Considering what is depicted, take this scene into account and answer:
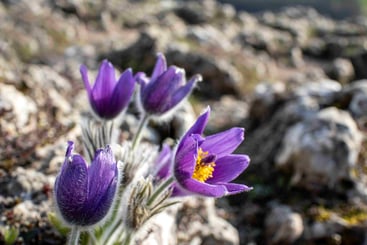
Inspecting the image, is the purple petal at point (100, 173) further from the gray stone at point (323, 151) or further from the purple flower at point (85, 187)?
the gray stone at point (323, 151)

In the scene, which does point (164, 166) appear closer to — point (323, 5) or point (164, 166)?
point (164, 166)

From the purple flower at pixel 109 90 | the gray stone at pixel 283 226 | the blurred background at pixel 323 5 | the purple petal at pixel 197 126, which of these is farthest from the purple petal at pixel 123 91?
the blurred background at pixel 323 5

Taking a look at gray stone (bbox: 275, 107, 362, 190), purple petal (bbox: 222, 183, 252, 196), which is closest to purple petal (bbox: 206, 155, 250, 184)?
purple petal (bbox: 222, 183, 252, 196)

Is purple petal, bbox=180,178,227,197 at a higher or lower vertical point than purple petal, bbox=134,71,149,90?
lower

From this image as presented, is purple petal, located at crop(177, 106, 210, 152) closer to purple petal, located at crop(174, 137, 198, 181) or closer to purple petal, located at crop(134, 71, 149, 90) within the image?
purple petal, located at crop(174, 137, 198, 181)

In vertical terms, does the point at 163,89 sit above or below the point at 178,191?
above

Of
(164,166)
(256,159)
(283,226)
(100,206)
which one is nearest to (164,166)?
(164,166)

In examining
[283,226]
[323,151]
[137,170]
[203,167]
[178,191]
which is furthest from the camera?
[323,151]
